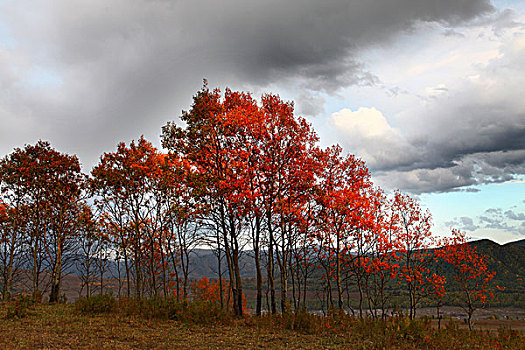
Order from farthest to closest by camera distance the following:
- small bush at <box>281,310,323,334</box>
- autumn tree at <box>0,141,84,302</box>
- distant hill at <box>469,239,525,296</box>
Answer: distant hill at <box>469,239,525,296</box>, autumn tree at <box>0,141,84,302</box>, small bush at <box>281,310,323,334</box>

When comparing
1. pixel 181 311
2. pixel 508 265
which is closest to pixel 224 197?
pixel 181 311

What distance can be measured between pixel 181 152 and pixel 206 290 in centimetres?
6405

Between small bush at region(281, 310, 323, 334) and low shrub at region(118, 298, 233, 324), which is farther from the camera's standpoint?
low shrub at region(118, 298, 233, 324)

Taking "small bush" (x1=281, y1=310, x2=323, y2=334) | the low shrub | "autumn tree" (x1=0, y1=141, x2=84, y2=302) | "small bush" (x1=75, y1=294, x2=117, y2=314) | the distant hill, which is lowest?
the distant hill

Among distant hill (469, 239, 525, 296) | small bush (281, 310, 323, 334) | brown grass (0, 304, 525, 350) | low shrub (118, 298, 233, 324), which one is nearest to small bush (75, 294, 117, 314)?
brown grass (0, 304, 525, 350)

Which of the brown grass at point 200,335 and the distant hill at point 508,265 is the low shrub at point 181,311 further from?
the distant hill at point 508,265

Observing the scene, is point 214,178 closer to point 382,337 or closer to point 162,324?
point 162,324

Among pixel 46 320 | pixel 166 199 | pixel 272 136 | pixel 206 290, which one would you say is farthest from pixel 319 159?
pixel 206 290

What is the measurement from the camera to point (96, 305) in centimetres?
1659

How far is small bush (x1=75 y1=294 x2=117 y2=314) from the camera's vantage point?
16531 mm

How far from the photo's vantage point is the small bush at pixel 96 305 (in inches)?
651

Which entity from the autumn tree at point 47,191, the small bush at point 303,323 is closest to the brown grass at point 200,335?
the small bush at point 303,323

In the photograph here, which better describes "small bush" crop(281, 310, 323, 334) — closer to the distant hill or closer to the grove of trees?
the grove of trees

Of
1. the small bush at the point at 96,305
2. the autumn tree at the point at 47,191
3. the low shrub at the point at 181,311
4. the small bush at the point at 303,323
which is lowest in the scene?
the small bush at the point at 303,323
